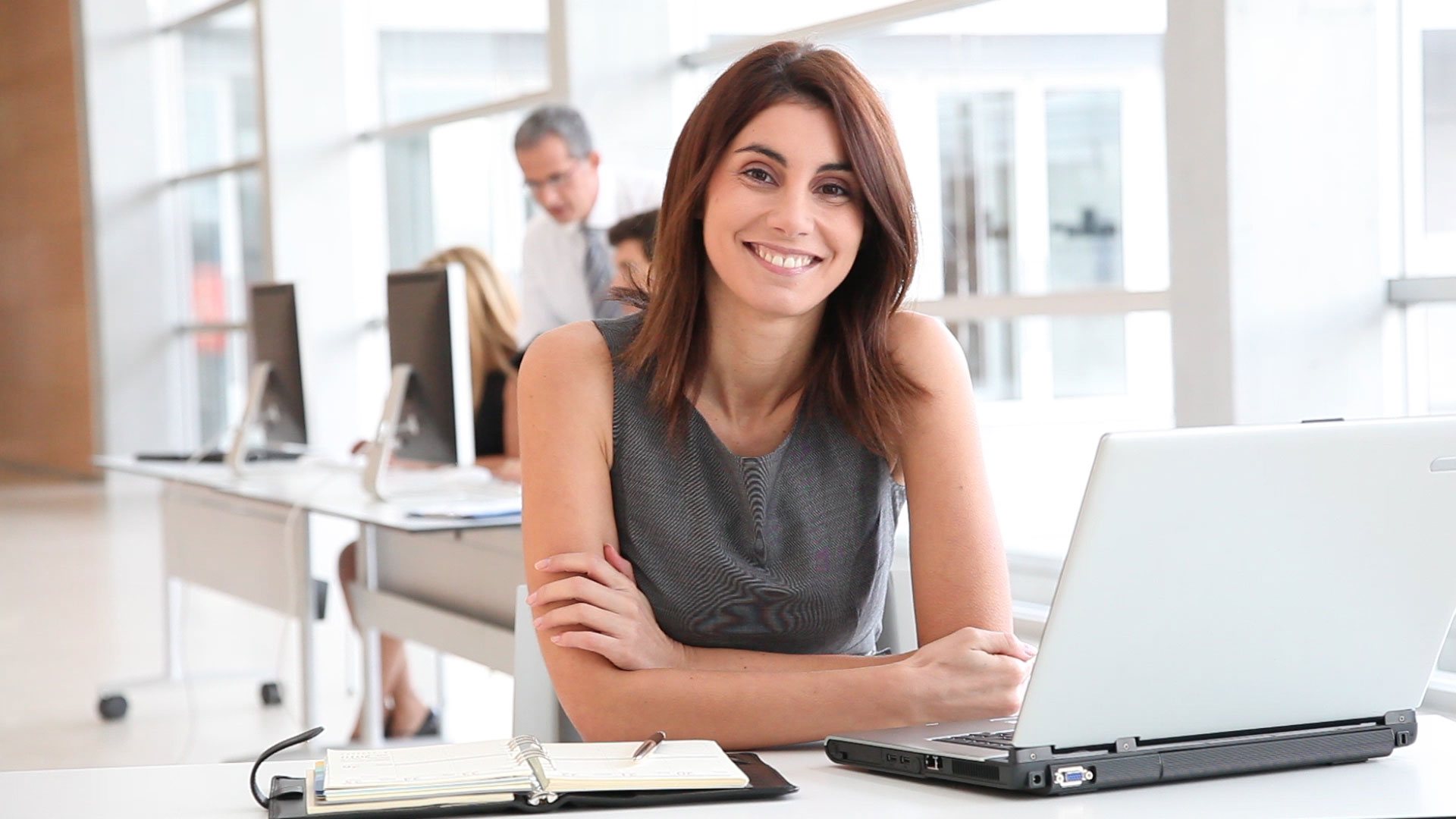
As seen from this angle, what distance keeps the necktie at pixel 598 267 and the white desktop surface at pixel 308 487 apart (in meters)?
0.79

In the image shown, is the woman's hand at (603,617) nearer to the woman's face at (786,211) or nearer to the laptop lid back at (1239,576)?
the woman's face at (786,211)

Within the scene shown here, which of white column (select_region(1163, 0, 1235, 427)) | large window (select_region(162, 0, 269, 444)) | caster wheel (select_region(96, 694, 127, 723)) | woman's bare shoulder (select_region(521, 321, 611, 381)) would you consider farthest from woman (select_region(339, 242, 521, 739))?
large window (select_region(162, 0, 269, 444))

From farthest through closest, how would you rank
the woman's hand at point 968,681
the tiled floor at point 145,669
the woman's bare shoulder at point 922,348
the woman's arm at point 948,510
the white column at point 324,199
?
the white column at point 324,199 < the tiled floor at point 145,669 < the woman's bare shoulder at point 922,348 < the woman's arm at point 948,510 < the woman's hand at point 968,681

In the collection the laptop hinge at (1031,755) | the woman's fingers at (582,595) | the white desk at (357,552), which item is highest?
the woman's fingers at (582,595)

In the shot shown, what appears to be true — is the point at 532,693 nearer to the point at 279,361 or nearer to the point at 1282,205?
the point at 1282,205

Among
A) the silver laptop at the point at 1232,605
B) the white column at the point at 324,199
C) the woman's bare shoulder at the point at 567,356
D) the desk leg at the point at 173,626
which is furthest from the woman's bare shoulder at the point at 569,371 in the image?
the white column at the point at 324,199

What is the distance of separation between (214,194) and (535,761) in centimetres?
927

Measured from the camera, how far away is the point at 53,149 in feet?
35.7

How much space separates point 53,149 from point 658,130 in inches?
280

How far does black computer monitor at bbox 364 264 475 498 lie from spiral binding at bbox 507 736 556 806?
198cm

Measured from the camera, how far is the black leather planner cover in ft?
3.61

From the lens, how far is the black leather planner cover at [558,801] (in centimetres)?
110

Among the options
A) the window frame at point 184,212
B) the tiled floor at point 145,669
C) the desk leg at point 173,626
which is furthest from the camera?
the window frame at point 184,212

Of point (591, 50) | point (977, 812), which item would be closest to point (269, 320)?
point (591, 50)
